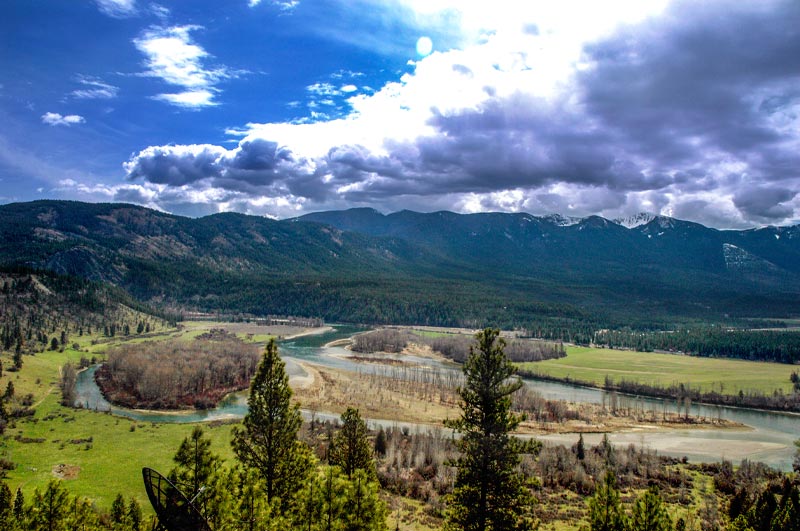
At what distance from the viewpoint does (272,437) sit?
32.4 metres

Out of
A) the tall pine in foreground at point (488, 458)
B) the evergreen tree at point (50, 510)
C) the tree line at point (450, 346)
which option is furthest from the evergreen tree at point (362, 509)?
the tree line at point (450, 346)

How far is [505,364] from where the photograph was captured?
2666cm

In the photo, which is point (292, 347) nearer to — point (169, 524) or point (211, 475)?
point (211, 475)

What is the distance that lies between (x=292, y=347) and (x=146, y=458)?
106309mm

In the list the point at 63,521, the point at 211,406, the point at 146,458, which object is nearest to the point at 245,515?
the point at 63,521

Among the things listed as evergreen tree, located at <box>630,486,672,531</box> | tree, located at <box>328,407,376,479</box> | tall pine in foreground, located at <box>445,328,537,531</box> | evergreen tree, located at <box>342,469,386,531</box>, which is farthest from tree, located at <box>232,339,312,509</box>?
evergreen tree, located at <box>630,486,672,531</box>

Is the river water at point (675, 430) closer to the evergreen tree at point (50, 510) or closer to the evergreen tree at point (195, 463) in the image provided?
the evergreen tree at point (195, 463)

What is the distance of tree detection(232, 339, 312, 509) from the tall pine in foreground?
35.7 feet

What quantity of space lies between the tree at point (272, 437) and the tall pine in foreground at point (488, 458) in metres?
10.9

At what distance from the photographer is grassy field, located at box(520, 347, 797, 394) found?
125m

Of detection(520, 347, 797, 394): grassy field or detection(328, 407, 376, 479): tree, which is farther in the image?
detection(520, 347, 797, 394): grassy field

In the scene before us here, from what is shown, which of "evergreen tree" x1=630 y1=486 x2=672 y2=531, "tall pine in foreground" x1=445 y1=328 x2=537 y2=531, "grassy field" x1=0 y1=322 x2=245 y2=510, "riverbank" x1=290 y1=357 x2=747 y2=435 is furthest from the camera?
"riverbank" x1=290 y1=357 x2=747 y2=435

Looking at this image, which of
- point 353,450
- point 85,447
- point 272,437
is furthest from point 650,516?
point 85,447

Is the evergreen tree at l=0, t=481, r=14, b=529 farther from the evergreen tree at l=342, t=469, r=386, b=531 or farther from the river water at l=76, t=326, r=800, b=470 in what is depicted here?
the river water at l=76, t=326, r=800, b=470
